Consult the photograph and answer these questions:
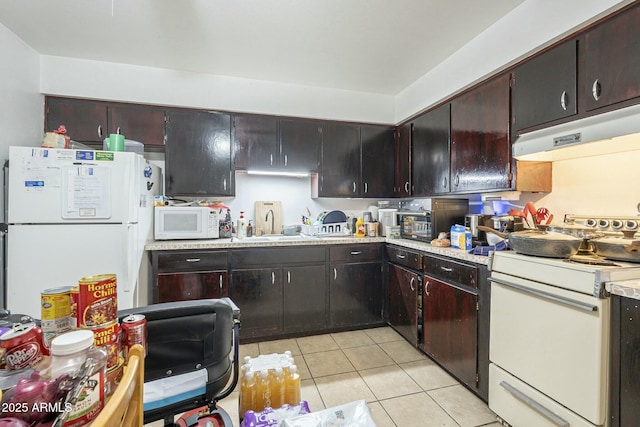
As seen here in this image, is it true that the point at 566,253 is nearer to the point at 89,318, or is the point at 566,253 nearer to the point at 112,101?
the point at 89,318

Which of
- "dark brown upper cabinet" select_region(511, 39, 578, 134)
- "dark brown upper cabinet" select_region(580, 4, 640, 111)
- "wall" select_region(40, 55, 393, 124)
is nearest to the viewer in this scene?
"dark brown upper cabinet" select_region(580, 4, 640, 111)

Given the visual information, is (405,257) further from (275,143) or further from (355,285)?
(275,143)

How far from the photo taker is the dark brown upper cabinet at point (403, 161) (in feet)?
10.7

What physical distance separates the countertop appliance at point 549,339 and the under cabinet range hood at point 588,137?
0.61 meters

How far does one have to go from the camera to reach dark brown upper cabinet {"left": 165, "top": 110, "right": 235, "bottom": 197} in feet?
9.39

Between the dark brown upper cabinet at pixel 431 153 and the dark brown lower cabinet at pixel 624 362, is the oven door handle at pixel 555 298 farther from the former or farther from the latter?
the dark brown upper cabinet at pixel 431 153

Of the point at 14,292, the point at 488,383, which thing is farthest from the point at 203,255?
the point at 488,383

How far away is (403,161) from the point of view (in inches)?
133

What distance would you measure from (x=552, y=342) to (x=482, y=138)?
1467mm

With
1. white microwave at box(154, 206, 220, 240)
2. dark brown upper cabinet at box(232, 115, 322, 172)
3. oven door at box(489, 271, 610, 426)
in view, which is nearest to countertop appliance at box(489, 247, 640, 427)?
oven door at box(489, 271, 610, 426)

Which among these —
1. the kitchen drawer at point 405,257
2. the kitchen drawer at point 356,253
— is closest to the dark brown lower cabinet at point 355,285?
the kitchen drawer at point 356,253

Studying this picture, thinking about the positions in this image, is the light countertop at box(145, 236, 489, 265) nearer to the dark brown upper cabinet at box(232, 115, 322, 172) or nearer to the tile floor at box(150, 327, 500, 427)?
the dark brown upper cabinet at box(232, 115, 322, 172)

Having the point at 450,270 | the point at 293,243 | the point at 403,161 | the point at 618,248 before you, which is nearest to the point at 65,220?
the point at 293,243

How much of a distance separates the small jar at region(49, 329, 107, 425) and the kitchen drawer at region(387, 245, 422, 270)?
7.70 feet
